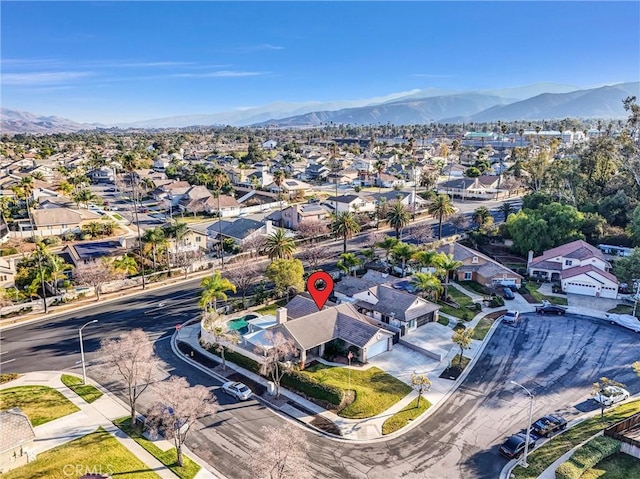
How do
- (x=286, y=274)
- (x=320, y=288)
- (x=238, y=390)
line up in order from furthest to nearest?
(x=286, y=274) → (x=320, y=288) → (x=238, y=390)

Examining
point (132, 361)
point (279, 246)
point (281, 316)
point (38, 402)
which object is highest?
point (279, 246)

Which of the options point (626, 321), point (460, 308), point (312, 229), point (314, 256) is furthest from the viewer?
point (312, 229)

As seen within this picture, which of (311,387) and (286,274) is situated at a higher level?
(286,274)

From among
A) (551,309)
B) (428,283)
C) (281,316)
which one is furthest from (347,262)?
(551,309)

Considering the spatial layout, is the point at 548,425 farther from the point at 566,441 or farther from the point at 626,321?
the point at 626,321

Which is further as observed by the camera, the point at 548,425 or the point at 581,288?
the point at 581,288

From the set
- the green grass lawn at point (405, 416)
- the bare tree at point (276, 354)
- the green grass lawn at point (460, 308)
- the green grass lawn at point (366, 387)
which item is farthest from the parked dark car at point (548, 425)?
the bare tree at point (276, 354)

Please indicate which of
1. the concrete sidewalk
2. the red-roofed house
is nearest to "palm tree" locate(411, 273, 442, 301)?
the red-roofed house
